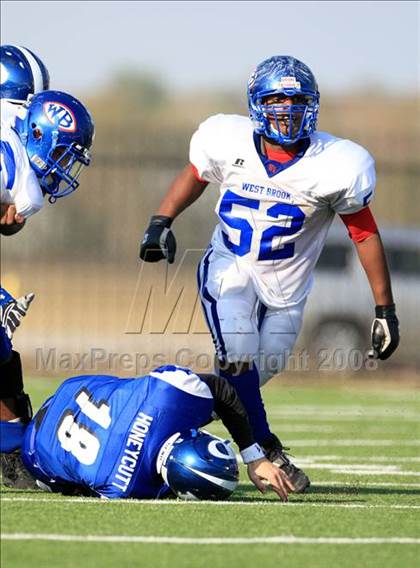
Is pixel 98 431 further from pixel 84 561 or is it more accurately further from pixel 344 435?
pixel 344 435

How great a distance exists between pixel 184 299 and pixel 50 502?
1078 centimetres

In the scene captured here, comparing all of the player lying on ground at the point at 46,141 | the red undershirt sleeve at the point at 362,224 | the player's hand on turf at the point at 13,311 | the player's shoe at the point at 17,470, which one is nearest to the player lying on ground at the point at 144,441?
the player's shoe at the point at 17,470

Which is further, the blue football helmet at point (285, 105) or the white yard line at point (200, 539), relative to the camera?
the blue football helmet at point (285, 105)

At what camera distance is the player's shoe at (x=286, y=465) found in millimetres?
5352

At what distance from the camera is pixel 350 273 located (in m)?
13.5

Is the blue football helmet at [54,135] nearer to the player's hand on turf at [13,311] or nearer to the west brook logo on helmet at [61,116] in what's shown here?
the west brook logo on helmet at [61,116]

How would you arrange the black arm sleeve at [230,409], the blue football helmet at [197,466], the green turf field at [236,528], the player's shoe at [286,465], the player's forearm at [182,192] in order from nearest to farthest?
the green turf field at [236,528] < the blue football helmet at [197,466] < the black arm sleeve at [230,409] < the player's shoe at [286,465] < the player's forearm at [182,192]

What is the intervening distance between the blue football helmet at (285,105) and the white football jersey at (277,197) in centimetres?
12

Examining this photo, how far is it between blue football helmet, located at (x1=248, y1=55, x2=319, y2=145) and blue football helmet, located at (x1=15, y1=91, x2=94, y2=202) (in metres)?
0.83

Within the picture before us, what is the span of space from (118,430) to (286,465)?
1.13 metres

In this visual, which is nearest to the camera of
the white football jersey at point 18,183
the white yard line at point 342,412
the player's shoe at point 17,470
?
the white football jersey at point 18,183

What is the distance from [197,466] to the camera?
14.7 feet

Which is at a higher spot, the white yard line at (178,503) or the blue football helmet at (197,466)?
the blue football helmet at (197,466)

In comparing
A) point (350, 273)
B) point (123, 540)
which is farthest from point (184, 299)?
point (123, 540)
